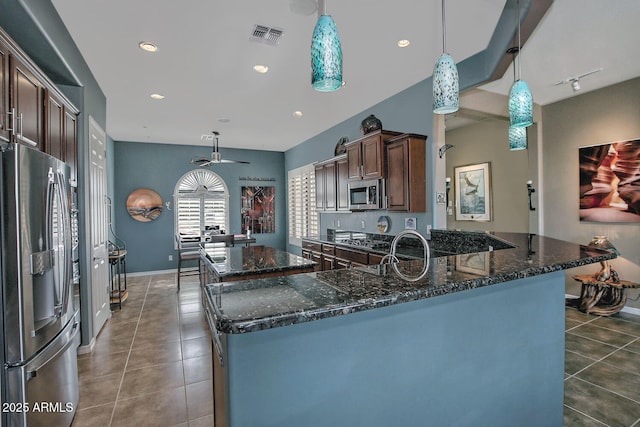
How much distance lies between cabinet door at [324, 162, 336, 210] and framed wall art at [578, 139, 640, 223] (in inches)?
135

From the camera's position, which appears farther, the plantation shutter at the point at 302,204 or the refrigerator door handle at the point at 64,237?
the plantation shutter at the point at 302,204

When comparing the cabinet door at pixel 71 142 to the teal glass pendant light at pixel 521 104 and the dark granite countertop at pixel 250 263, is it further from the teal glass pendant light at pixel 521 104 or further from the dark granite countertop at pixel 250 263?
the teal glass pendant light at pixel 521 104

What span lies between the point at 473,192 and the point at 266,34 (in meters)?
4.51

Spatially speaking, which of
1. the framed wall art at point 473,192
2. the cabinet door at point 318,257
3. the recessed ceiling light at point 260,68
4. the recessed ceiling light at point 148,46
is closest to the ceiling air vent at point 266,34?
the recessed ceiling light at point 260,68

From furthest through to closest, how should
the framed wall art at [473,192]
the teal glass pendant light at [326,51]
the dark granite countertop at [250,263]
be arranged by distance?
1. the framed wall art at [473,192]
2. the dark granite countertop at [250,263]
3. the teal glass pendant light at [326,51]

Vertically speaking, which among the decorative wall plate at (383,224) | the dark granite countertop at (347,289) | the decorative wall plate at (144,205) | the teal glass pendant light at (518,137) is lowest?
the dark granite countertop at (347,289)

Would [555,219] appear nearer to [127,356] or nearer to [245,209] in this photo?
[127,356]

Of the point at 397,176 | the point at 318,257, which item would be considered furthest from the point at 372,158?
the point at 318,257

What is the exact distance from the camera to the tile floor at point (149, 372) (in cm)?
220

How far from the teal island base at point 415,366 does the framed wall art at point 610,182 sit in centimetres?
328

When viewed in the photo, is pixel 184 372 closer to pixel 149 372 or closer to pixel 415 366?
pixel 149 372


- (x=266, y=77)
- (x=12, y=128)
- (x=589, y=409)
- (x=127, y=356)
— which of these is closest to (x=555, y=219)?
(x=589, y=409)

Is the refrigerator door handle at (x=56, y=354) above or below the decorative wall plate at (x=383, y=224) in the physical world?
below

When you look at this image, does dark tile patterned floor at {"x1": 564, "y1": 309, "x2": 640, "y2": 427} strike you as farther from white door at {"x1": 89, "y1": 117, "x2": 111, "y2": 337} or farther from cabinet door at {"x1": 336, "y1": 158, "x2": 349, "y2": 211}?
white door at {"x1": 89, "y1": 117, "x2": 111, "y2": 337}
